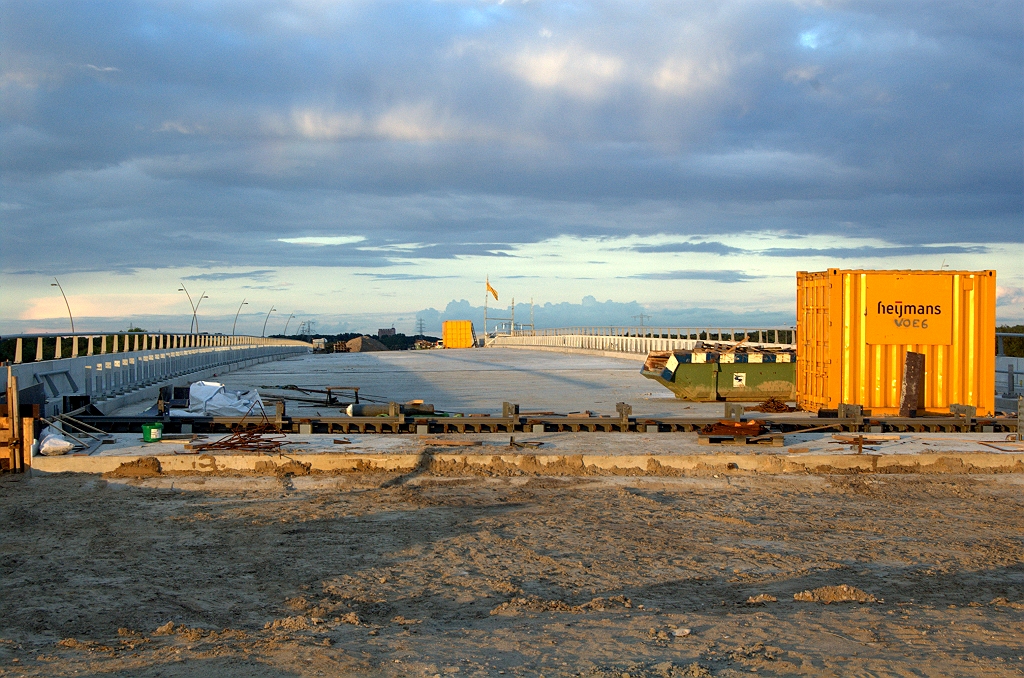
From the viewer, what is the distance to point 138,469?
10695 mm

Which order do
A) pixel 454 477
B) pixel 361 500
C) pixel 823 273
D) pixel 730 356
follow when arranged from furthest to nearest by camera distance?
pixel 730 356 → pixel 823 273 → pixel 454 477 → pixel 361 500

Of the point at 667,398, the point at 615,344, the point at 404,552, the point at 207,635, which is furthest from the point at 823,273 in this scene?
the point at 615,344

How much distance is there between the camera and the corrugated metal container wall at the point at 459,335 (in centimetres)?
11144

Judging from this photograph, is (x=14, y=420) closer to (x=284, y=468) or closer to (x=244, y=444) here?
(x=244, y=444)

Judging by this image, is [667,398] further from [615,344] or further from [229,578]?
[615,344]

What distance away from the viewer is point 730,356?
21.2 metres

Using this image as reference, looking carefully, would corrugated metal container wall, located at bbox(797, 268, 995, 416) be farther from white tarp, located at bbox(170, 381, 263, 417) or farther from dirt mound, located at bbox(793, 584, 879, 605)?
dirt mound, located at bbox(793, 584, 879, 605)

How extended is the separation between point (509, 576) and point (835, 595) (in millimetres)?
2267

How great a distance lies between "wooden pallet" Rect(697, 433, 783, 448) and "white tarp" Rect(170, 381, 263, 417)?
7.78 m

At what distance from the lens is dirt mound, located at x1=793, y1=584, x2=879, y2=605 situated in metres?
6.22

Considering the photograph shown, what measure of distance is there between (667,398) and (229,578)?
1623 centimetres

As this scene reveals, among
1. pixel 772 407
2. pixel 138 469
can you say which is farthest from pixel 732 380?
pixel 138 469

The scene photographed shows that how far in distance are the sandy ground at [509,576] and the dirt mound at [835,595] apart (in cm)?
3

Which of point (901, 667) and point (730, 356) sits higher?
point (730, 356)
